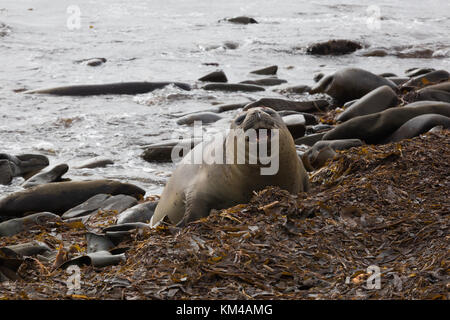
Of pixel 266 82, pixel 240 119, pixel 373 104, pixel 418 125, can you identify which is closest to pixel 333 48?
pixel 266 82

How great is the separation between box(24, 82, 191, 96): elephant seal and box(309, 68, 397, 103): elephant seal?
274 cm

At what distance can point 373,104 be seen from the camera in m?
8.74

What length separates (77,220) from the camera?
6168 mm

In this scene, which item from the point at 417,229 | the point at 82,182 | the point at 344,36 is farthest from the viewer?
the point at 344,36

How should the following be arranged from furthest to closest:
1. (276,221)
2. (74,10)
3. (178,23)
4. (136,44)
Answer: (74,10), (178,23), (136,44), (276,221)

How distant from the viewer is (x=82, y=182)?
6855 millimetres

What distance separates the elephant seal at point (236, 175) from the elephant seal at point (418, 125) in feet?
7.50

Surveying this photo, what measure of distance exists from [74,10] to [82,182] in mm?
16198

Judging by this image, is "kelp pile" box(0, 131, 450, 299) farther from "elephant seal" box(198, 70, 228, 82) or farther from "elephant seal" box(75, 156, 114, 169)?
"elephant seal" box(198, 70, 228, 82)

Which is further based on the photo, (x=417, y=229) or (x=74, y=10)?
(x=74, y=10)
